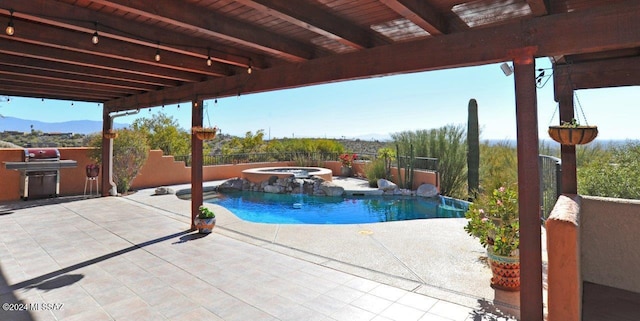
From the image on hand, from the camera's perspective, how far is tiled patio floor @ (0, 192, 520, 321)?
3.05m

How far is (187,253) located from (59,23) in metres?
3.22

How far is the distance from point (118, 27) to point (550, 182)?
6882 millimetres

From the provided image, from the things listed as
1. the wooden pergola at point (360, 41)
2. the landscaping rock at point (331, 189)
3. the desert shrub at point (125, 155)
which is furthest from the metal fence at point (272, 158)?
the wooden pergola at point (360, 41)

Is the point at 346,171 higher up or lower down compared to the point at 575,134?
lower down

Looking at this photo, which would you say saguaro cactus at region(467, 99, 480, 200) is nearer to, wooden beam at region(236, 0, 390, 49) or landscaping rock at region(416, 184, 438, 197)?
landscaping rock at region(416, 184, 438, 197)

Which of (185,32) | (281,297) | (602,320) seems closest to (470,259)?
A: (602,320)

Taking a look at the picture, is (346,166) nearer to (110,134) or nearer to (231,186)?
(231,186)

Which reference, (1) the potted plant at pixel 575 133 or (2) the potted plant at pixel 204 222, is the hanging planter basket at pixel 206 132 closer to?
(2) the potted plant at pixel 204 222

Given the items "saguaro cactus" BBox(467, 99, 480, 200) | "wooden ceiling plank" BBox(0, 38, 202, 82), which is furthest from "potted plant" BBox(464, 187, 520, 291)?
"saguaro cactus" BBox(467, 99, 480, 200)

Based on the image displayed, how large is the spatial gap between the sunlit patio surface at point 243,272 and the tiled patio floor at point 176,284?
13 millimetres

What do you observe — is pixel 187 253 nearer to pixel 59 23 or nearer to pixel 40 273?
pixel 40 273

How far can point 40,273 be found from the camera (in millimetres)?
4020

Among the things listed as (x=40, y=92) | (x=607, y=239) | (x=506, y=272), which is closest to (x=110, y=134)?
(x=40, y=92)

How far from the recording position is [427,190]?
35.5 feet
